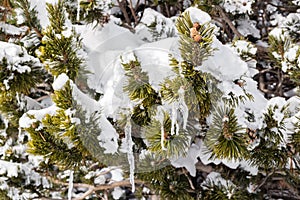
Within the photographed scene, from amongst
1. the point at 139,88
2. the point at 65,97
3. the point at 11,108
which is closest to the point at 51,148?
the point at 65,97

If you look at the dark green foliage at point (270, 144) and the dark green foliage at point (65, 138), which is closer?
→ the dark green foliage at point (65, 138)

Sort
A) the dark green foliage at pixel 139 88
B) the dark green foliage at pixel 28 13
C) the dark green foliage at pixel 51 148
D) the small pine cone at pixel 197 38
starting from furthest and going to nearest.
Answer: the dark green foliage at pixel 28 13, the dark green foliage at pixel 51 148, the dark green foliage at pixel 139 88, the small pine cone at pixel 197 38

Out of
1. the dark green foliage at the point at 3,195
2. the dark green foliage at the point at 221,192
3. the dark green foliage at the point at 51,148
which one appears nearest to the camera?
the dark green foliage at the point at 51,148

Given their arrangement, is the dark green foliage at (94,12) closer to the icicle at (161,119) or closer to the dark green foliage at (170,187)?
the icicle at (161,119)

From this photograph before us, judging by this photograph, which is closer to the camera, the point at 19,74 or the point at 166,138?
the point at 166,138

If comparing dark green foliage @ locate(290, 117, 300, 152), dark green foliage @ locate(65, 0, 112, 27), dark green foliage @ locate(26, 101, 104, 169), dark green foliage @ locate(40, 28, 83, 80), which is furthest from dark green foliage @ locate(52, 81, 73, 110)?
dark green foliage @ locate(290, 117, 300, 152)

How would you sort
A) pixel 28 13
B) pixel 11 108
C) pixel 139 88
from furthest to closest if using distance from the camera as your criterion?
pixel 11 108, pixel 28 13, pixel 139 88

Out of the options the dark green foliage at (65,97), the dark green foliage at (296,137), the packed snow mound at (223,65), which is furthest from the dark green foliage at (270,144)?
the dark green foliage at (65,97)

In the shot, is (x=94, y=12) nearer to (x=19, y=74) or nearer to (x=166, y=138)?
(x=19, y=74)

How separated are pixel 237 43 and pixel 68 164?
78cm

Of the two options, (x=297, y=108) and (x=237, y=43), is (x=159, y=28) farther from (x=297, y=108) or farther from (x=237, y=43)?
(x=297, y=108)

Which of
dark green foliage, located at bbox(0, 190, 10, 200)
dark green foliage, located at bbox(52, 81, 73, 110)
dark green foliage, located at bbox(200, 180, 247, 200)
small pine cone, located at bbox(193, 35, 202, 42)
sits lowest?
dark green foliage, located at bbox(0, 190, 10, 200)

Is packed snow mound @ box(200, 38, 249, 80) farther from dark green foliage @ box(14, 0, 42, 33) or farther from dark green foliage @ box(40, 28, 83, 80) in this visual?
dark green foliage @ box(14, 0, 42, 33)

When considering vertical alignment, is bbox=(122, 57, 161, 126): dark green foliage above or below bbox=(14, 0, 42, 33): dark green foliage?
below
